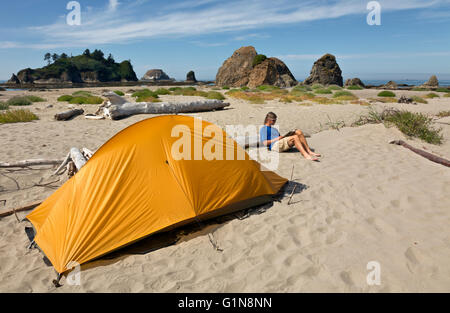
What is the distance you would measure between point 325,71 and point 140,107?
112 feet

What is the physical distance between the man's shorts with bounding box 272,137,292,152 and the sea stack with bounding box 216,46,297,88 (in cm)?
2923

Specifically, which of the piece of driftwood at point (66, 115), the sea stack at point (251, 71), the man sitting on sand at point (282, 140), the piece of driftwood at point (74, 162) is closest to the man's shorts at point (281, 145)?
the man sitting on sand at point (282, 140)

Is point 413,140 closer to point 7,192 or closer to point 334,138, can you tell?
point 334,138

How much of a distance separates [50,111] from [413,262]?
16.1 meters

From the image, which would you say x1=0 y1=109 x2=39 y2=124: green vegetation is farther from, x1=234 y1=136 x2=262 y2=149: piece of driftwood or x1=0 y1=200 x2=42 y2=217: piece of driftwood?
x1=234 y1=136 x2=262 y2=149: piece of driftwood

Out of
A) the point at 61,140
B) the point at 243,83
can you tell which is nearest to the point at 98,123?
the point at 61,140

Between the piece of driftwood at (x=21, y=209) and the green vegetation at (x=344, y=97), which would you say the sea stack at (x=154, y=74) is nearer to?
the green vegetation at (x=344, y=97)

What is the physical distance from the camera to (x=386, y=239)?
3568mm

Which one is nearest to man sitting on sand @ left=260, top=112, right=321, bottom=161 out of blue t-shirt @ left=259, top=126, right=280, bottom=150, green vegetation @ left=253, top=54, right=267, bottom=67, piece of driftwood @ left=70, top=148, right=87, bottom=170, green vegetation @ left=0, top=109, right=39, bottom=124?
blue t-shirt @ left=259, top=126, right=280, bottom=150

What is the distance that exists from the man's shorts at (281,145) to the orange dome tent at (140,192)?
3.20 meters

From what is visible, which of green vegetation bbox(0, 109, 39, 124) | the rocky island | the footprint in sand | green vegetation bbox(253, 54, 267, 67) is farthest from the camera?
the rocky island

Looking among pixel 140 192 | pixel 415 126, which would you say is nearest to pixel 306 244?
pixel 140 192

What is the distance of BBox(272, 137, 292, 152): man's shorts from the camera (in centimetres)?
735

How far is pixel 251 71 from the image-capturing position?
3794 cm
